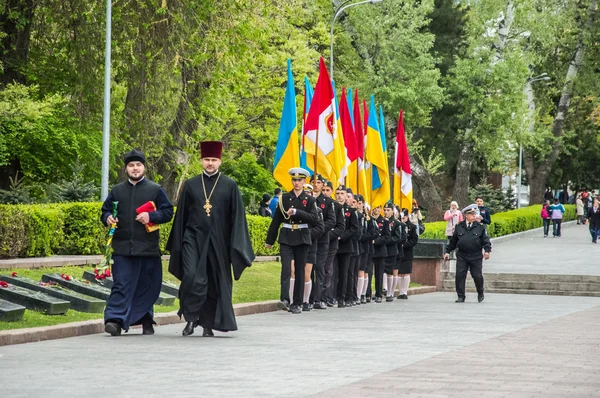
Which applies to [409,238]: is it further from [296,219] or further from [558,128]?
[558,128]

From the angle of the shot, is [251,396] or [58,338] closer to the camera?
[251,396]

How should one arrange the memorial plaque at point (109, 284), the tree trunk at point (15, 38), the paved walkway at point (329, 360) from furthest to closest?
the tree trunk at point (15, 38)
the memorial plaque at point (109, 284)
the paved walkway at point (329, 360)

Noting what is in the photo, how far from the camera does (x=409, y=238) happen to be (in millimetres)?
23922

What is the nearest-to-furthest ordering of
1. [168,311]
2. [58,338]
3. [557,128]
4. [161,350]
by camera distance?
[161,350] → [58,338] → [168,311] → [557,128]

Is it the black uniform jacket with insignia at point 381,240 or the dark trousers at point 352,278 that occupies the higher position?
the black uniform jacket with insignia at point 381,240

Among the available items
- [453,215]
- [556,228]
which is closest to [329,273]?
[453,215]

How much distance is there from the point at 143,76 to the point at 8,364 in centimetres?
1951

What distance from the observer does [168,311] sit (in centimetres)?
1612

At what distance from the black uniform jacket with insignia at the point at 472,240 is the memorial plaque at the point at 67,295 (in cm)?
927

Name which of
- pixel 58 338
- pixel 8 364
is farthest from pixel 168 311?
pixel 8 364

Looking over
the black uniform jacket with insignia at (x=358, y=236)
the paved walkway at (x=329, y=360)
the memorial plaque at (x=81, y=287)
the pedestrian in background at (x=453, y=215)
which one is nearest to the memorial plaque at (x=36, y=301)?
the paved walkway at (x=329, y=360)

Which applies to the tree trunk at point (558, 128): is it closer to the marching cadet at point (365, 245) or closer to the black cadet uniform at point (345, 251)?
the marching cadet at point (365, 245)

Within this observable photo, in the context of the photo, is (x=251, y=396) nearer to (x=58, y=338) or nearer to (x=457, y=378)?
(x=457, y=378)

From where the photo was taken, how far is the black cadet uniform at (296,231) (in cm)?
1797
